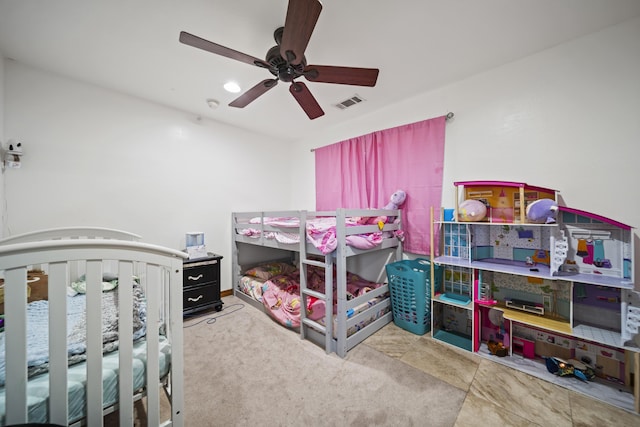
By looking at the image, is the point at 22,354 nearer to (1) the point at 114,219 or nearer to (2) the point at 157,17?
(2) the point at 157,17

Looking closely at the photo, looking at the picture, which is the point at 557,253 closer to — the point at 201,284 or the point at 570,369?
the point at 570,369

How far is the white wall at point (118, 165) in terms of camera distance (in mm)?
2137

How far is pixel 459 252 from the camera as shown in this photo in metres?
2.36

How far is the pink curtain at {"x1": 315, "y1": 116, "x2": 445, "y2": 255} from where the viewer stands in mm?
2531

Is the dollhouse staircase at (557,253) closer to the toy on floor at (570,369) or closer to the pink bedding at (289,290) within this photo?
the toy on floor at (570,369)

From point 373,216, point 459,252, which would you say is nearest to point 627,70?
point 459,252

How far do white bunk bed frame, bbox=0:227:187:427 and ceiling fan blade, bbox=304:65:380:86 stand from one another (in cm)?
147

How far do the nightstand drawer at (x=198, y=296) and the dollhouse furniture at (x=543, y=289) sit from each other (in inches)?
101

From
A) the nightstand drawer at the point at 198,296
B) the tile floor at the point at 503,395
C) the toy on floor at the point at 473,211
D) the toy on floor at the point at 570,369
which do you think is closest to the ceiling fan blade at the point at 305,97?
the toy on floor at the point at 473,211

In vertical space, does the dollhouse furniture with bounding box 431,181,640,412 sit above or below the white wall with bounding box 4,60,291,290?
below

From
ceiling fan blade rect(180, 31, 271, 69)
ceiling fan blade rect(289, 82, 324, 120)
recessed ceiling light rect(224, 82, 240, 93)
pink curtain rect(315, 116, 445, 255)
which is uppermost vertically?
recessed ceiling light rect(224, 82, 240, 93)

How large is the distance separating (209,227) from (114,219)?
3.37 feet

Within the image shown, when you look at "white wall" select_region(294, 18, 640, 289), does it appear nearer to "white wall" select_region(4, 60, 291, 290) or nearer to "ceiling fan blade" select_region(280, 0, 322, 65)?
"ceiling fan blade" select_region(280, 0, 322, 65)

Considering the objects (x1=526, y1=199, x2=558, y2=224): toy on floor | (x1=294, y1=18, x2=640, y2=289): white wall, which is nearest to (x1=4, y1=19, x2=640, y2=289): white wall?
(x1=294, y1=18, x2=640, y2=289): white wall
